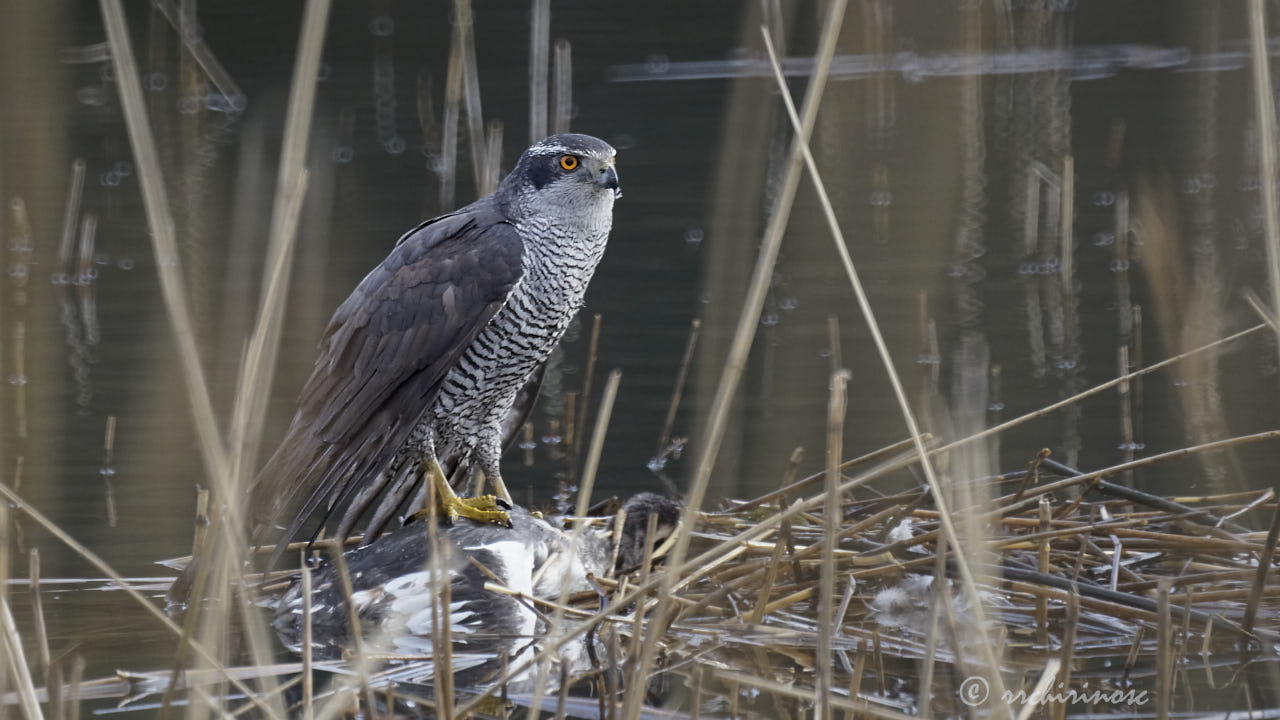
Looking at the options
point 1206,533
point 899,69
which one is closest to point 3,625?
point 1206,533

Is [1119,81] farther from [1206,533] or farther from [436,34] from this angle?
[1206,533]

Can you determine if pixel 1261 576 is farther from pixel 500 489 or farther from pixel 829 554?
pixel 500 489

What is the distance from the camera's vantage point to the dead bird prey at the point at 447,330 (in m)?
4.80

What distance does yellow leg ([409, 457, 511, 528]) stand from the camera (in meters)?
5.01

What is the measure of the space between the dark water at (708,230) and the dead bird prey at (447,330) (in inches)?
15.2

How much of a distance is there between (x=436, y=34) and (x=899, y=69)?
5.29 metres

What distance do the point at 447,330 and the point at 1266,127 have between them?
265 centimetres

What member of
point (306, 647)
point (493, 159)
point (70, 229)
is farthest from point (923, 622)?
point (70, 229)

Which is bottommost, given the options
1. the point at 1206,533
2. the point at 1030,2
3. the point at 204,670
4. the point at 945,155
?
the point at 1206,533

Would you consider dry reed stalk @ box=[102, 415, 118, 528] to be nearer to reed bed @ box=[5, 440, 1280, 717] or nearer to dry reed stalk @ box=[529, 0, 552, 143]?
reed bed @ box=[5, 440, 1280, 717]

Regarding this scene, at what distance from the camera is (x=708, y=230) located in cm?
1031

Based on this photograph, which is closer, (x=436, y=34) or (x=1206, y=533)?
(x=1206, y=533)

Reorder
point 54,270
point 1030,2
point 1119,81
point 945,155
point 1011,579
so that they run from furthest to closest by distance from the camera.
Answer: point 1030,2, point 1119,81, point 945,155, point 54,270, point 1011,579

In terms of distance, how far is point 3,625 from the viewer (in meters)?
2.75
